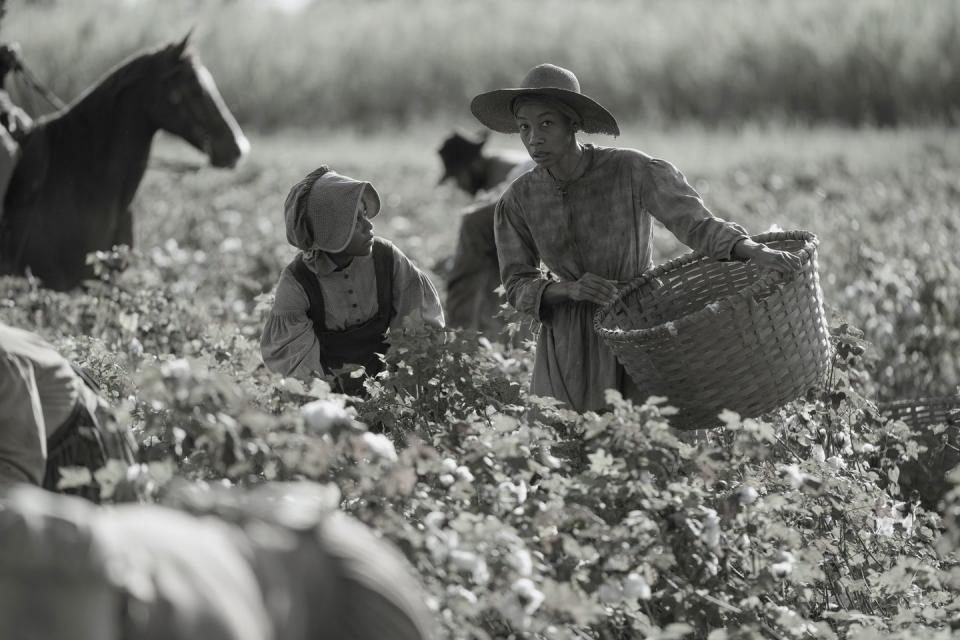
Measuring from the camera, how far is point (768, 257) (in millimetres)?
4805

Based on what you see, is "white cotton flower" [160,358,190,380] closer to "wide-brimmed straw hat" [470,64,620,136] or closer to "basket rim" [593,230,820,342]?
"basket rim" [593,230,820,342]

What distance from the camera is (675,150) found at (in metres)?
25.9

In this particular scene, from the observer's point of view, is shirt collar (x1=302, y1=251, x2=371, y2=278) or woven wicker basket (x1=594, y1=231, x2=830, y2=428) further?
shirt collar (x1=302, y1=251, x2=371, y2=278)

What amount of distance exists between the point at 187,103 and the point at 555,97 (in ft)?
16.7

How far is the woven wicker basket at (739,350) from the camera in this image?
15.3 ft

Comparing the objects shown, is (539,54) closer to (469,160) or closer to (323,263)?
(469,160)

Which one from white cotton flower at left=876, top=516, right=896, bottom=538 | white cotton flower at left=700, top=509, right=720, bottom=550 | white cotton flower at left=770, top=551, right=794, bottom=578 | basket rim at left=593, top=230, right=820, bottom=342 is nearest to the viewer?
white cotton flower at left=700, top=509, right=720, bottom=550

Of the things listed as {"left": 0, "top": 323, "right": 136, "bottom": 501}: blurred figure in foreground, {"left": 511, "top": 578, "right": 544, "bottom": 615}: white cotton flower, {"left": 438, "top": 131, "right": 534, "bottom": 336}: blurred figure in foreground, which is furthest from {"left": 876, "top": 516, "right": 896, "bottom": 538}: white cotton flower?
{"left": 438, "top": 131, "right": 534, "bottom": 336}: blurred figure in foreground

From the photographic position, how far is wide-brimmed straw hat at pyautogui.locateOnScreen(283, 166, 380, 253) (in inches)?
206

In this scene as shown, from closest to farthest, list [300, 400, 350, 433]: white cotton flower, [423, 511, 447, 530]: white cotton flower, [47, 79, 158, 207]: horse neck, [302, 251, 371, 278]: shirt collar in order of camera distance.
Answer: [300, 400, 350, 433]: white cotton flower → [423, 511, 447, 530]: white cotton flower → [302, 251, 371, 278]: shirt collar → [47, 79, 158, 207]: horse neck

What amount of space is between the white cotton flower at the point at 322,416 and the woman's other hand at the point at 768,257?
1749mm

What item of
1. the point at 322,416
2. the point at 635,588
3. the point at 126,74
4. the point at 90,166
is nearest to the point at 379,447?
the point at 322,416

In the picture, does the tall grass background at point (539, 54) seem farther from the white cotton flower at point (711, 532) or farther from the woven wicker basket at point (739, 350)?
the white cotton flower at point (711, 532)

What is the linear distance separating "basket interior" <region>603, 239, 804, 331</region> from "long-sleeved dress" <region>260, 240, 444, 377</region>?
2.26 feet
